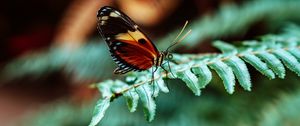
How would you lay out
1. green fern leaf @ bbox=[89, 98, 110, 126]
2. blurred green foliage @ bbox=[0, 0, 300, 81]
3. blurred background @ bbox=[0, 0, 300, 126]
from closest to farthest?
green fern leaf @ bbox=[89, 98, 110, 126], blurred background @ bbox=[0, 0, 300, 126], blurred green foliage @ bbox=[0, 0, 300, 81]

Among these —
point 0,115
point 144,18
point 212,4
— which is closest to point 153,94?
point 144,18

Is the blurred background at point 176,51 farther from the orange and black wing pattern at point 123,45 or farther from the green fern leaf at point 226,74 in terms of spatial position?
the orange and black wing pattern at point 123,45

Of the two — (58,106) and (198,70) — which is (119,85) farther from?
(58,106)

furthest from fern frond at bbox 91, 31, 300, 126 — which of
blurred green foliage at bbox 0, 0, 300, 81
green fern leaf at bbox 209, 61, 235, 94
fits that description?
blurred green foliage at bbox 0, 0, 300, 81

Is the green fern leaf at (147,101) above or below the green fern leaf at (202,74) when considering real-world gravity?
above

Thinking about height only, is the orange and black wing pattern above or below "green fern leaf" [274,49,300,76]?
above

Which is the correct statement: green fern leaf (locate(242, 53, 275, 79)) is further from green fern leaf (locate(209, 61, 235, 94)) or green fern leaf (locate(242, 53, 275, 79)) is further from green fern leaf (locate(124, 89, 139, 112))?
green fern leaf (locate(124, 89, 139, 112))

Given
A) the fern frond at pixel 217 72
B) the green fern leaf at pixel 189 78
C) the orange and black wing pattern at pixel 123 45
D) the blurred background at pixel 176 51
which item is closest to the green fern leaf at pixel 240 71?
the fern frond at pixel 217 72
